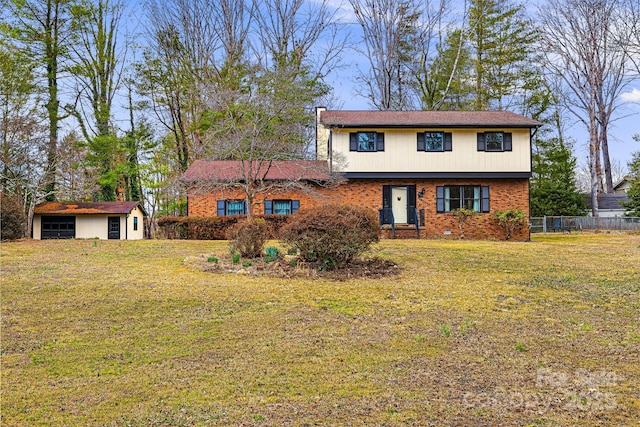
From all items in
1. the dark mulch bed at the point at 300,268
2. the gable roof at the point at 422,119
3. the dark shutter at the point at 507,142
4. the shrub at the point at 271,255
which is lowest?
the dark mulch bed at the point at 300,268

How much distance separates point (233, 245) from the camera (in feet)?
42.5

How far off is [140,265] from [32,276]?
2377mm

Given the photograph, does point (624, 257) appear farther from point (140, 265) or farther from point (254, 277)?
point (140, 265)

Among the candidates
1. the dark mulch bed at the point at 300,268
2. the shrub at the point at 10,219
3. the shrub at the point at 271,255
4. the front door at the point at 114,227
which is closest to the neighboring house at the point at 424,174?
the front door at the point at 114,227

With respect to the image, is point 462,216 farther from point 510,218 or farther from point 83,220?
point 83,220

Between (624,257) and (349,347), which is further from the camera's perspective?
(624,257)

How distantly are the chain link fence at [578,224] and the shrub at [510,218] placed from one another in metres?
9.67

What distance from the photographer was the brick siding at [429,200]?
23.7 m

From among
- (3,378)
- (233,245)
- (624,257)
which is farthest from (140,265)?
(624,257)

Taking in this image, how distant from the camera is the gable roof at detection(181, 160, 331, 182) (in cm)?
2295

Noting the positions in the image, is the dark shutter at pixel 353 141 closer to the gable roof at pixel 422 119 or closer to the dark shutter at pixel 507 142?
the gable roof at pixel 422 119

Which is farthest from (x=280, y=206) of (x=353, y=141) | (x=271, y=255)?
(x=271, y=255)

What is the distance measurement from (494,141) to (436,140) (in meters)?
2.62

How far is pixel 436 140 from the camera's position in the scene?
23.7 m
